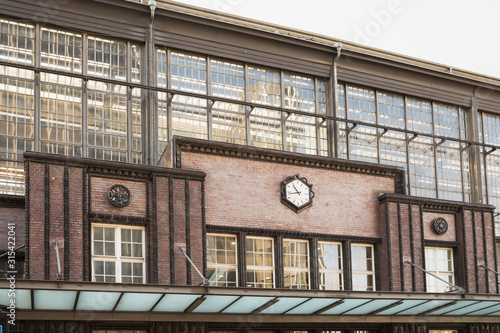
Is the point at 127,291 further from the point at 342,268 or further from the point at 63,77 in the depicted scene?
the point at 63,77

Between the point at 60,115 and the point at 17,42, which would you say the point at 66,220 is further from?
the point at 17,42

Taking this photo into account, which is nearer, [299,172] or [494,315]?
[299,172]

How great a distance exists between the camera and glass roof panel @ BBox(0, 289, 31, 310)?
56.3ft

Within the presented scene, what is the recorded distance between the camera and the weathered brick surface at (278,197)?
23.1 metres

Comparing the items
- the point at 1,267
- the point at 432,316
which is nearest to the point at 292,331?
the point at 432,316

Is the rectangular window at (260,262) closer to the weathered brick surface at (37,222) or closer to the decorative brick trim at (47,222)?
the decorative brick trim at (47,222)

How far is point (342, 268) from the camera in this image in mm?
24875

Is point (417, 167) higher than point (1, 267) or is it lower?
higher

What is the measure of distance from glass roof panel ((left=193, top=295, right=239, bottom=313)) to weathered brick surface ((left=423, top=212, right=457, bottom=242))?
9.55 meters

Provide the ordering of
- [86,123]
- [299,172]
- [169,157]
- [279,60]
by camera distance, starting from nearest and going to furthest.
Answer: [169,157], [299,172], [86,123], [279,60]

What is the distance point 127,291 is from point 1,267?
15.3 feet

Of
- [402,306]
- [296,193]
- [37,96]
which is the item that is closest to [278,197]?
[296,193]

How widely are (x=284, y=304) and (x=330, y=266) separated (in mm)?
3878

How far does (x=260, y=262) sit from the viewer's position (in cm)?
Result: 2359
